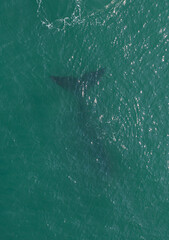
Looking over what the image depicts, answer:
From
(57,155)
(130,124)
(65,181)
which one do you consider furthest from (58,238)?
(130,124)

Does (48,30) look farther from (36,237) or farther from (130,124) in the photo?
(36,237)

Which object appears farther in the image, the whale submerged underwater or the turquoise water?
the whale submerged underwater

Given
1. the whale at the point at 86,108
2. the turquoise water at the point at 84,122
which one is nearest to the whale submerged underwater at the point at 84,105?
the whale at the point at 86,108

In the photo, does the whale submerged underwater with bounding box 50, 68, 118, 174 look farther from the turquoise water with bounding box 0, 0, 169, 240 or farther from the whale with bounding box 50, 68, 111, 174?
the turquoise water with bounding box 0, 0, 169, 240

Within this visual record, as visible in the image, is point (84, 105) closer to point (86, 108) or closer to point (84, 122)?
point (86, 108)

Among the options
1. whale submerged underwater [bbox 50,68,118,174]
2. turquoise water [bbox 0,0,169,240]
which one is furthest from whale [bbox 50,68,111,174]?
turquoise water [bbox 0,0,169,240]

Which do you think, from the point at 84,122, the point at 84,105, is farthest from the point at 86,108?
the point at 84,122

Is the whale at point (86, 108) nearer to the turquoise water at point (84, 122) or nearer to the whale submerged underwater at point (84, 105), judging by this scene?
the whale submerged underwater at point (84, 105)
